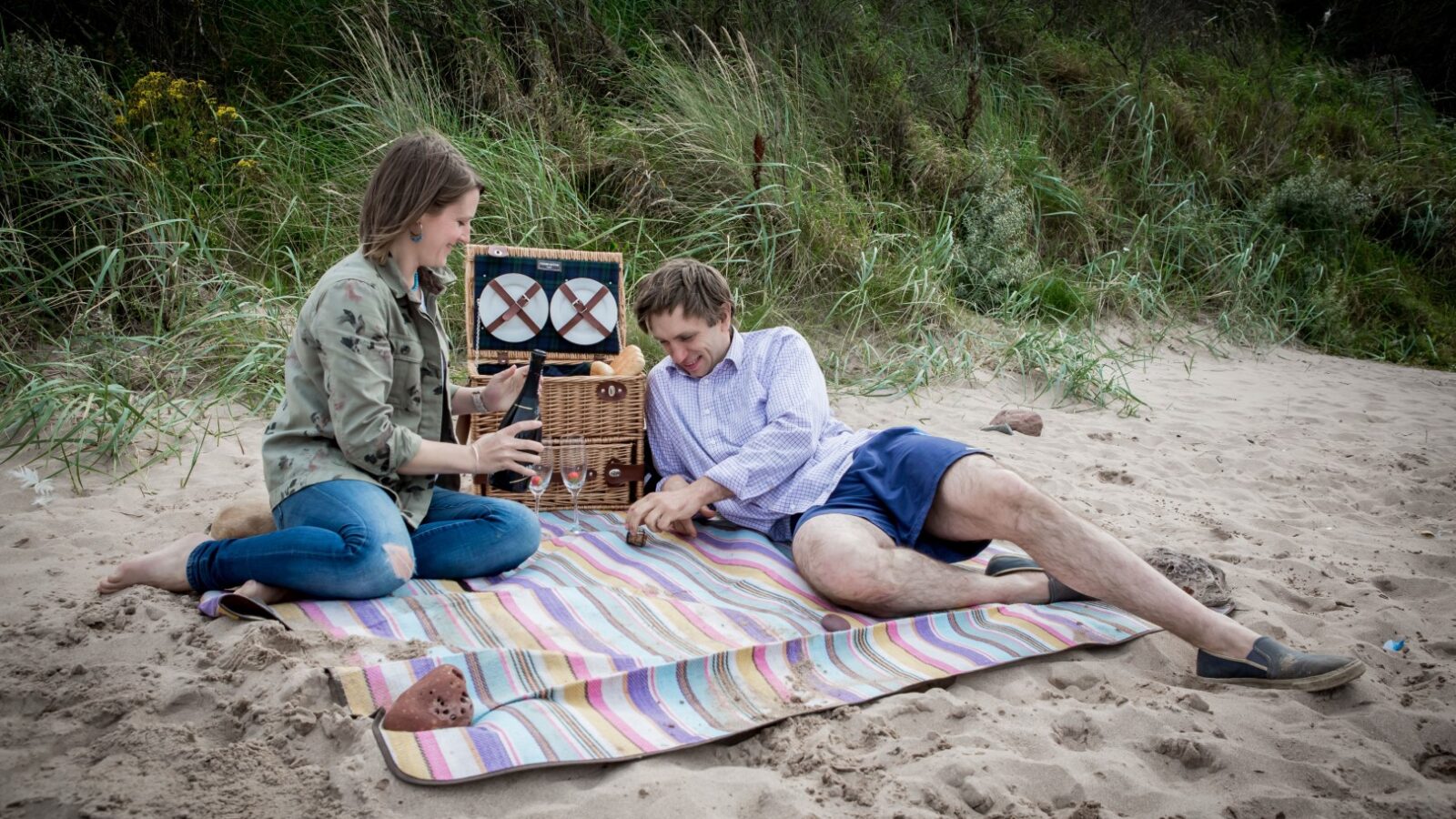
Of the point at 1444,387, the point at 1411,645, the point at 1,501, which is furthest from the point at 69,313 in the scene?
the point at 1444,387

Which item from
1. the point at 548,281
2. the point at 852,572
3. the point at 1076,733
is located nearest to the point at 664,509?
the point at 852,572

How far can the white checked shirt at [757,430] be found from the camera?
3.37 meters

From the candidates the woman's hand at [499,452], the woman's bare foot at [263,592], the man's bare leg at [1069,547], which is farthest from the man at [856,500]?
the woman's bare foot at [263,592]

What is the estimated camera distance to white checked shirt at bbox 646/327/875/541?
3371 mm

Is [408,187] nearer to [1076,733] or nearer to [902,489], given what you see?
[902,489]

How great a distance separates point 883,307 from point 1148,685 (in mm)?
3835

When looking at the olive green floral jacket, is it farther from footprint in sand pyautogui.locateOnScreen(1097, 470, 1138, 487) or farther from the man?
footprint in sand pyautogui.locateOnScreen(1097, 470, 1138, 487)

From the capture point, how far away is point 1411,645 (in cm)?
290

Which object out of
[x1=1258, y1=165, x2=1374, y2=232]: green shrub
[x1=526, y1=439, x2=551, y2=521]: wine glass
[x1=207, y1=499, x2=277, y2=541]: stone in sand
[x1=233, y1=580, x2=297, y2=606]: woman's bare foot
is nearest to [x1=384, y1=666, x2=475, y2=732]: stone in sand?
[x1=233, y1=580, x2=297, y2=606]: woman's bare foot

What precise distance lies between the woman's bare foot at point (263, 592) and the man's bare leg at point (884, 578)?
1.54 m

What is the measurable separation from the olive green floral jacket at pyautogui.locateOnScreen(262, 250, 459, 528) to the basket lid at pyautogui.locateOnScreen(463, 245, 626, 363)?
1.05 metres

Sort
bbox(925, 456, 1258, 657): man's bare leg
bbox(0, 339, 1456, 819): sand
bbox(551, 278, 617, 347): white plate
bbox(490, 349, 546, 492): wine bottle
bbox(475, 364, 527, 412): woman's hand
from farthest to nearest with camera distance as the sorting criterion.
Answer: bbox(551, 278, 617, 347): white plate, bbox(490, 349, 546, 492): wine bottle, bbox(475, 364, 527, 412): woman's hand, bbox(925, 456, 1258, 657): man's bare leg, bbox(0, 339, 1456, 819): sand

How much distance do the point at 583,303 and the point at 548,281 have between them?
0.17 metres

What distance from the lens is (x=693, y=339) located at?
352 cm
